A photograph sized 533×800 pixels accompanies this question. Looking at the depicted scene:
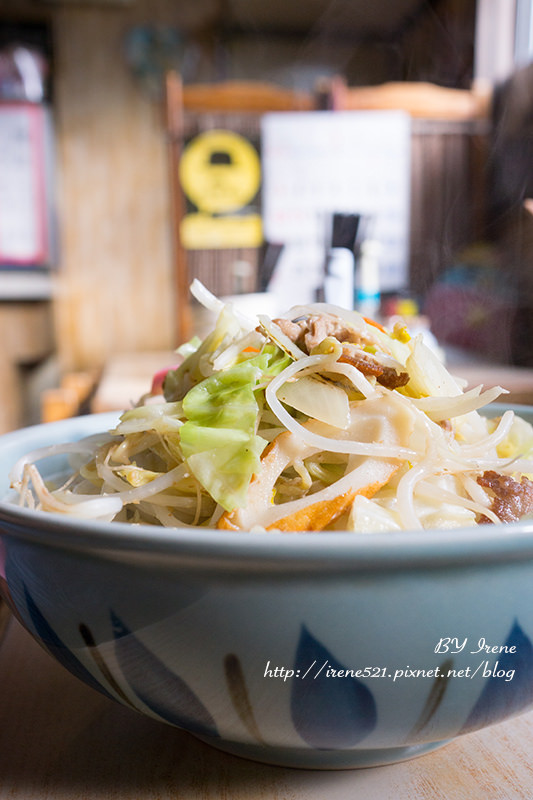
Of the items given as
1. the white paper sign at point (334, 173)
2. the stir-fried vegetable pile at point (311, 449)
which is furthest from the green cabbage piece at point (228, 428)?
the white paper sign at point (334, 173)

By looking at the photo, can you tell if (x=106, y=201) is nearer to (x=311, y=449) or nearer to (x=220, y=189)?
(x=220, y=189)

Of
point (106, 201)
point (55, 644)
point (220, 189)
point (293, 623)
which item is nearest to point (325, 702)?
point (293, 623)

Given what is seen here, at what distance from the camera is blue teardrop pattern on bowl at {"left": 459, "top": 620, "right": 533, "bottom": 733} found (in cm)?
43

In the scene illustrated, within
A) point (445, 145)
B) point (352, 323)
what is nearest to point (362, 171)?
point (445, 145)

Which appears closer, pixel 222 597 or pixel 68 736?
pixel 222 597

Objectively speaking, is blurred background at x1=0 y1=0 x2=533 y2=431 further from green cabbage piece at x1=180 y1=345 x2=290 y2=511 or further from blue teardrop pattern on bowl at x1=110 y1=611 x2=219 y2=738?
blue teardrop pattern on bowl at x1=110 y1=611 x2=219 y2=738

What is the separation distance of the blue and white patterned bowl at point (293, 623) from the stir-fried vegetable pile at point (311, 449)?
4.0 inches

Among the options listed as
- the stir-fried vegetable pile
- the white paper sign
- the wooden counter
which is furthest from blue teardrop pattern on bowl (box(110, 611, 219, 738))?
the wooden counter

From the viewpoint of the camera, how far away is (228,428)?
0.55m

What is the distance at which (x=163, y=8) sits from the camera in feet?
14.7

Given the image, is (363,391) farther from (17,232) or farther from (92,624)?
(17,232)

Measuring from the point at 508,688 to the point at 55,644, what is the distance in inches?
11.3

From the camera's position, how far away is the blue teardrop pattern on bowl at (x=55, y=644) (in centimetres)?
47

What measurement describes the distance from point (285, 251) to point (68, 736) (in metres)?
3.90
